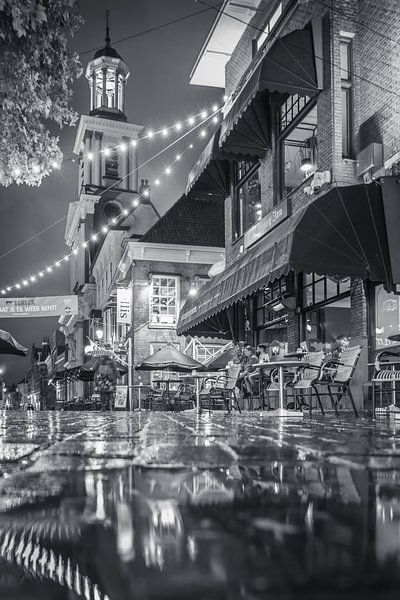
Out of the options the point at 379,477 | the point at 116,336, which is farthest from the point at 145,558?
the point at 116,336

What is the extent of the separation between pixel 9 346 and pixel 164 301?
1040 centimetres

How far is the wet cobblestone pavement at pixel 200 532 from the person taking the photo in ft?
2.04

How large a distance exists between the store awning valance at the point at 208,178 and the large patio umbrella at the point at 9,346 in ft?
23.0

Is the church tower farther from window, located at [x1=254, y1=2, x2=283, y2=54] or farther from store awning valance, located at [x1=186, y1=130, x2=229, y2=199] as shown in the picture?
window, located at [x1=254, y1=2, x2=283, y2=54]

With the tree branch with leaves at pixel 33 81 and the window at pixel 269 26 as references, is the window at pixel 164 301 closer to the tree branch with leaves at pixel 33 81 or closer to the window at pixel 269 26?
the window at pixel 269 26

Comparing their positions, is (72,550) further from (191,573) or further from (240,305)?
(240,305)

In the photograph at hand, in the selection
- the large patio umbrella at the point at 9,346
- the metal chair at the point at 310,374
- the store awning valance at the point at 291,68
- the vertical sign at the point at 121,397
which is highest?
the store awning valance at the point at 291,68

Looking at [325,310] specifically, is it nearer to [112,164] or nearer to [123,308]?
[123,308]

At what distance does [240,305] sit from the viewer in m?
18.1

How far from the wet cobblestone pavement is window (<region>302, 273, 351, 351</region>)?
10.5m

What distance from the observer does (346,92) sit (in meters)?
12.2

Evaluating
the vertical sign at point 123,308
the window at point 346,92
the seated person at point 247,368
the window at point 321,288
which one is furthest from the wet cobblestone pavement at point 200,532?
the vertical sign at point 123,308

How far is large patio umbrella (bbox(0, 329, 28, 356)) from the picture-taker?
17.8 m

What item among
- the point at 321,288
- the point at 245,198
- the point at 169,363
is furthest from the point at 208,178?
the point at 321,288
